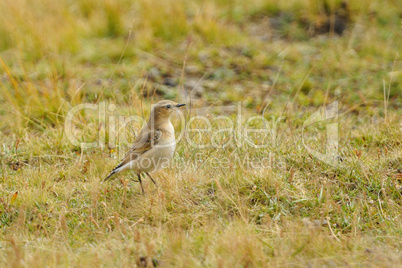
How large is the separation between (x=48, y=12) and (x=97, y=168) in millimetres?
6052

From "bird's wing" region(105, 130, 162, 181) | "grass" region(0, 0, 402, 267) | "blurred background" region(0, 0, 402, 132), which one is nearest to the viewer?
"grass" region(0, 0, 402, 267)

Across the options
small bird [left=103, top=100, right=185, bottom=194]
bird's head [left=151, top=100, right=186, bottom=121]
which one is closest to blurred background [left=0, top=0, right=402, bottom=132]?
bird's head [left=151, top=100, right=186, bottom=121]

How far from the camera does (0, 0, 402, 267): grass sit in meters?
3.89

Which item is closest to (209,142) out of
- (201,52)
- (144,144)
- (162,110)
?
(162,110)

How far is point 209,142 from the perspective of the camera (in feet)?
18.9

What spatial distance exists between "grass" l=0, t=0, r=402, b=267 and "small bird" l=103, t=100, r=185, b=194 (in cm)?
19

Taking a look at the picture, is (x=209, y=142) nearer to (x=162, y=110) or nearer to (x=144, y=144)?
(x=162, y=110)

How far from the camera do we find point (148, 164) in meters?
5.00

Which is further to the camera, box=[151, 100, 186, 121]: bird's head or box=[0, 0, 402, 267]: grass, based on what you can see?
box=[151, 100, 186, 121]: bird's head

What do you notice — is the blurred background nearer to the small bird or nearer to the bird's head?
the bird's head

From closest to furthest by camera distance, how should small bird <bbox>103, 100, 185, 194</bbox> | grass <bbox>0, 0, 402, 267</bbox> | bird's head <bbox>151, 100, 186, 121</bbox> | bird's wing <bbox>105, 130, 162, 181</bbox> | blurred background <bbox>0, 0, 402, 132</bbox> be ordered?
1. grass <bbox>0, 0, 402, 267</bbox>
2. small bird <bbox>103, 100, 185, 194</bbox>
3. bird's wing <bbox>105, 130, 162, 181</bbox>
4. bird's head <bbox>151, 100, 186, 121</bbox>
5. blurred background <bbox>0, 0, 402, 132</bbox>

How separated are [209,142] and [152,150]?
3.27 ft

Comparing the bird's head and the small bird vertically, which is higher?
the bird's head

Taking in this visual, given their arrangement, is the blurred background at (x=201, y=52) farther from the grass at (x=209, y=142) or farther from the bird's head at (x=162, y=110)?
the bird's head at (x=162, y=110)
